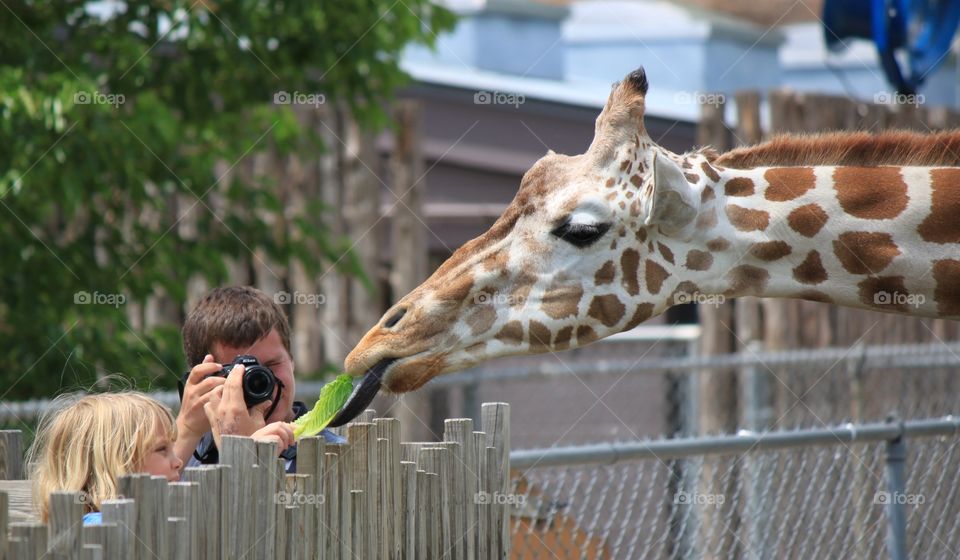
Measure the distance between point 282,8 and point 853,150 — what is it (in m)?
4.01

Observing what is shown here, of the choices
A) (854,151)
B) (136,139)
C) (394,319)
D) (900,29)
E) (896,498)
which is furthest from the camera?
(900,29)

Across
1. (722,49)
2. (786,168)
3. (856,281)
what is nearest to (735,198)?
(786,168)

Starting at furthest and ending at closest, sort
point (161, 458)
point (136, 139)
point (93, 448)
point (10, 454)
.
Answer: point (136, 139) → point (10, 454) → point (161, 458) → point (93, 448)

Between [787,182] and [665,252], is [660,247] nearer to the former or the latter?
[665,252]

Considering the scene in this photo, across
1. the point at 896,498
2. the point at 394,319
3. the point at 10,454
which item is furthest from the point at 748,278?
the point at 10,454

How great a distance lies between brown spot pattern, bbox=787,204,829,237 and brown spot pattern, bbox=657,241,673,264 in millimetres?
336

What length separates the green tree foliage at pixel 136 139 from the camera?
18.7 ft

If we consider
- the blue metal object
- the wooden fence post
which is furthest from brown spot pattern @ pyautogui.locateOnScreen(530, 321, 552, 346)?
the blue metal object

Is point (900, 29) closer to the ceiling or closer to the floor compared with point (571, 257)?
closer to the ceiling

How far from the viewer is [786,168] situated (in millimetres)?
3379

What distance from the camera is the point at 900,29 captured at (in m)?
8.49

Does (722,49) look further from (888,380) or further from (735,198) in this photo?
(735,198)

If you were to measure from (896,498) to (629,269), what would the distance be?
54.5 inches

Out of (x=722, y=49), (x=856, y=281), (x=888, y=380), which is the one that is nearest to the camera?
(x=856, y=281)
